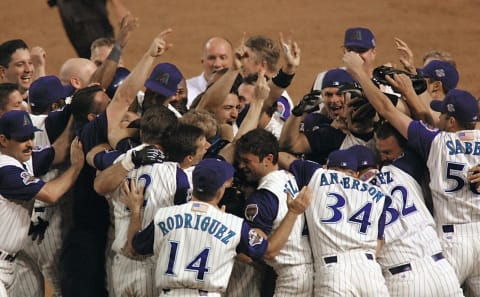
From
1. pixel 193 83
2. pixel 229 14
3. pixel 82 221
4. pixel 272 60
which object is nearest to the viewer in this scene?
pixel 82 221

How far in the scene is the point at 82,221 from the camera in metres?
8.84

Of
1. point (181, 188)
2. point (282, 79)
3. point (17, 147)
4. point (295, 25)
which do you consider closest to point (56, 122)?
point (17, 147)

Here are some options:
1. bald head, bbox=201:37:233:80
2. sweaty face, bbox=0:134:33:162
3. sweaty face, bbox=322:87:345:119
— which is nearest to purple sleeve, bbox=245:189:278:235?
sweaty face, bbox=322:87:345:119

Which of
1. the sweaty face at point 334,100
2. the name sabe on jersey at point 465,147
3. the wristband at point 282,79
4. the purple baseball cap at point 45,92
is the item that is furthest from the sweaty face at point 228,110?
the name sabe on jersey at point 465,147

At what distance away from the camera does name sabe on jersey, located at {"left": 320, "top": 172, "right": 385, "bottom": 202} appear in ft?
26.3

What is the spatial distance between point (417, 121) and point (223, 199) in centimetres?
170

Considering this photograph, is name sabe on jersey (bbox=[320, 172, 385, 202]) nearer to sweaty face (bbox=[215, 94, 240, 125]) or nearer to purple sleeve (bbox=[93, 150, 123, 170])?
sweaty face (bbox=[215, 94, 240, 125])

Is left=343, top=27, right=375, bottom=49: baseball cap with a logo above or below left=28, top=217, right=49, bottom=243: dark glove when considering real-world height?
above

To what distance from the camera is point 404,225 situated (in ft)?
27.3

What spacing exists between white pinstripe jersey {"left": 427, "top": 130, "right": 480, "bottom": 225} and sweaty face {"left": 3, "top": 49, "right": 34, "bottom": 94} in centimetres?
419

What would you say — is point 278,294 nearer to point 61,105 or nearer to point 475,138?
point 475,138

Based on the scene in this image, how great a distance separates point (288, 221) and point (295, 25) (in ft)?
27.7

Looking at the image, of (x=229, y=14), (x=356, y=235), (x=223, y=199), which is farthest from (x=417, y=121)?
(x=229, y=14)

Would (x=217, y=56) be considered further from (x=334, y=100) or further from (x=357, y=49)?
(x=334, y=100)
